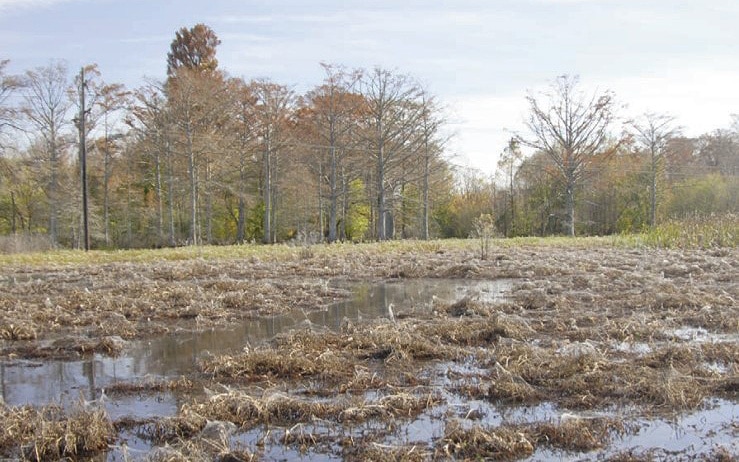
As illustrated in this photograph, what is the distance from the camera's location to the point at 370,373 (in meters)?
7.01

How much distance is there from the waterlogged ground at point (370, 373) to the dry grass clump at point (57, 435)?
0.6 inches

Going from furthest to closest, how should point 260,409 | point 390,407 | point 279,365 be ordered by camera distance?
point 279,365 → point 390,407 → point 260,409

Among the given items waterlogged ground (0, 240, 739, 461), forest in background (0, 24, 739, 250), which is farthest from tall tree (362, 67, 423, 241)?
waterlogged ground (0, 240, 739, 461)

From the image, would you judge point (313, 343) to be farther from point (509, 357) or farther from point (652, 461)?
point (652, 461)

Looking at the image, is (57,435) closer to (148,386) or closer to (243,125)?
(148,386)

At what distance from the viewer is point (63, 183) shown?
138 ft

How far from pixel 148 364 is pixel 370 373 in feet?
9.62

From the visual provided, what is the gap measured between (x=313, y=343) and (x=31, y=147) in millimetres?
37428

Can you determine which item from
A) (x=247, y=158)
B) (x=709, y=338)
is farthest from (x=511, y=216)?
(x=709, y=338)

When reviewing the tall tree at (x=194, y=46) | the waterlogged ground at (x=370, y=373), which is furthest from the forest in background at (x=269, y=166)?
the waterlogged ground at (x=370, y=373)

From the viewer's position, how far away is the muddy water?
645 centimetres

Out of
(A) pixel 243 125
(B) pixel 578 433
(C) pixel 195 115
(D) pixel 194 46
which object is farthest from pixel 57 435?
(D) pixel 194 46

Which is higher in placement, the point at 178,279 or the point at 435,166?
the point at 435,166

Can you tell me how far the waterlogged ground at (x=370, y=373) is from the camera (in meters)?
5.04
